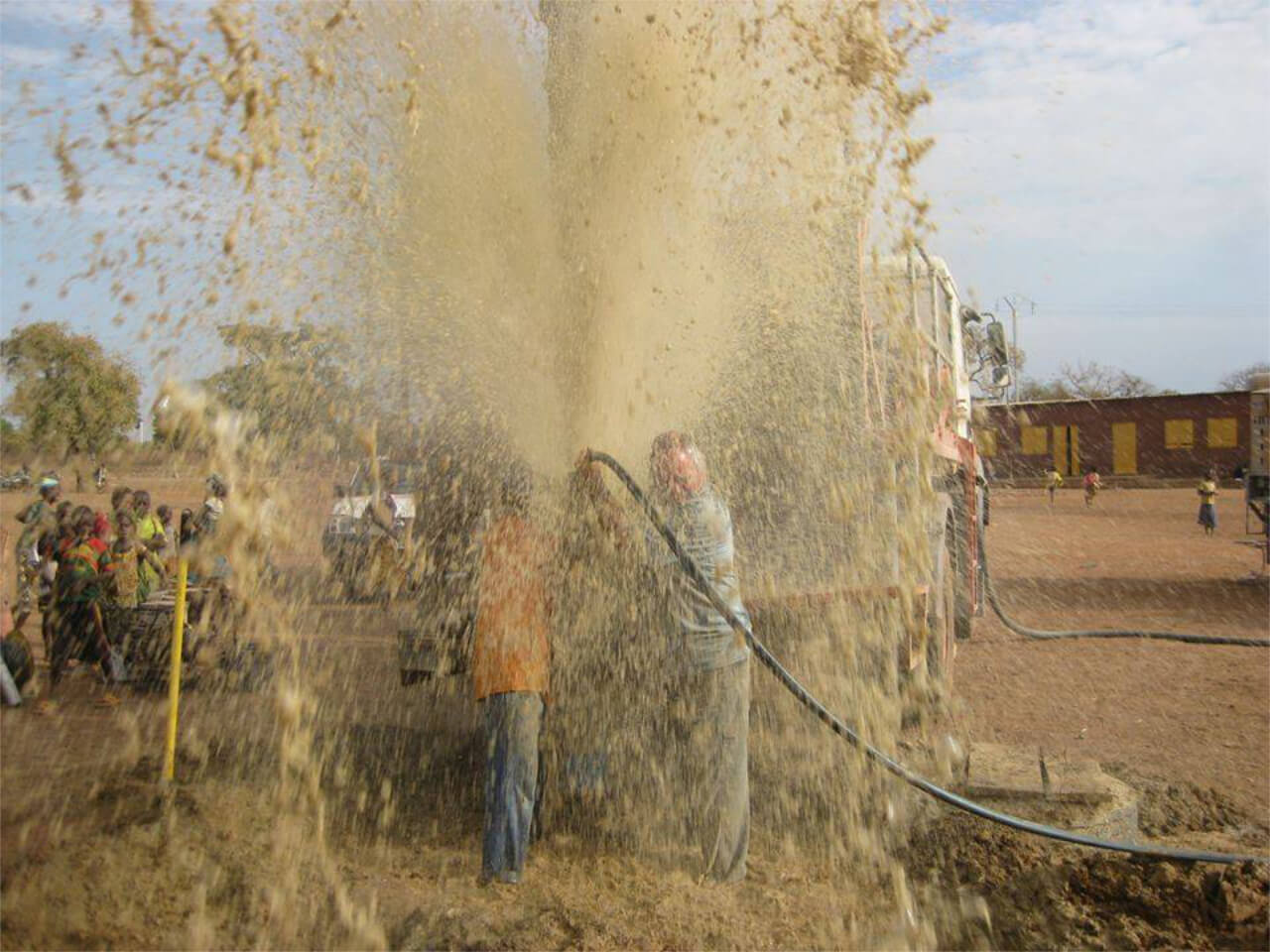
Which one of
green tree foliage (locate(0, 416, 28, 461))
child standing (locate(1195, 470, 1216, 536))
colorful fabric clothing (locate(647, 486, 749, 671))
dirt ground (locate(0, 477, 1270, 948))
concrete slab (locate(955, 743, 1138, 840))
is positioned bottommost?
dirt ground (locate(0, 477, 1270, 948))

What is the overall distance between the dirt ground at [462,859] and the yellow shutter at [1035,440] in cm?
3079

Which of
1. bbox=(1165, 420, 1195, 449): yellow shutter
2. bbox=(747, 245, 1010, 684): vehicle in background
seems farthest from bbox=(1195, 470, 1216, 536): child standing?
bbox=(1165, 420, 1195, 449): yellow shutter

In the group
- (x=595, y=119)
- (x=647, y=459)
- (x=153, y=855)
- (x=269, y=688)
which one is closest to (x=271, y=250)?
(x=595, y=119)

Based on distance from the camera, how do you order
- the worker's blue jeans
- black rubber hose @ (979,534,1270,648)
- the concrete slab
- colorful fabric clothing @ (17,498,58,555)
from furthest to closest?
colorful fabric clothing @ (17,498,58,555) < black rubber hose @ (979,534,1270,648) < the concrete slab < the worker's blue jeans

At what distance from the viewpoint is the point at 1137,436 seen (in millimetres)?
35312

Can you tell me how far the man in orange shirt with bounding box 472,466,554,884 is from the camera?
410 cm

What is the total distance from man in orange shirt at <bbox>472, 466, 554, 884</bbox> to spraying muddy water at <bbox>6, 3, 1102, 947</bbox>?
267 millimetres

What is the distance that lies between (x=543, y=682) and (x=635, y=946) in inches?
42.0

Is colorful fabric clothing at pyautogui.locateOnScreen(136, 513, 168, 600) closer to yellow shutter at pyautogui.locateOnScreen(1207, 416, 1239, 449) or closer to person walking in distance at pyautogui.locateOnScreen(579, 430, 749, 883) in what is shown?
person walking in distance at pyautogui.locateOnScreen(579, 430, 749, 883)

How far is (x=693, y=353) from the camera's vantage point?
498cm

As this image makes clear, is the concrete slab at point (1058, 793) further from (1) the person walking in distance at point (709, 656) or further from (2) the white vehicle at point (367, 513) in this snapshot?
(2) the white vehicle at point (367, 513)

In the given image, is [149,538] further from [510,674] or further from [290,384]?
[510,674]

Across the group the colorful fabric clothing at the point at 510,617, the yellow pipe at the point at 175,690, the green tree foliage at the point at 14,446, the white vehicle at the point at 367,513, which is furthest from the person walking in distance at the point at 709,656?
the green tree foliage at the point at 14,446

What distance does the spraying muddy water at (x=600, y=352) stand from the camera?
173 inches
